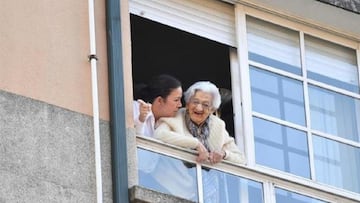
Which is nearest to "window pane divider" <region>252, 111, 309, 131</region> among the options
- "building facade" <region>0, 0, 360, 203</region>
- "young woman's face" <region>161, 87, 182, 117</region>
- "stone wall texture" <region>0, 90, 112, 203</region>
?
"building facade" <region>0, 0, 360, 203</region>

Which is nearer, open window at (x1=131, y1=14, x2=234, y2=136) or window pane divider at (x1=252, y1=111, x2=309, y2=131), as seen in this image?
window pane divider at (x1=252, y1=111, x2=309, y2=131)

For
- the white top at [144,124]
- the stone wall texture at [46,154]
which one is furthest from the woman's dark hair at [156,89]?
the stone wall texture at [46,154]

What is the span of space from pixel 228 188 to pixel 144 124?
83 cm

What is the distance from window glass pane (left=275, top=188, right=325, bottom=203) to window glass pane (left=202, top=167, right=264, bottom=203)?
160 millimetres

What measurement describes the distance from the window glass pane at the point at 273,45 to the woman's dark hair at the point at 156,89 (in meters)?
0.82

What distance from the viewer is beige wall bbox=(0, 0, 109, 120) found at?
1285cm

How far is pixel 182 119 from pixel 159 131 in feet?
1.37

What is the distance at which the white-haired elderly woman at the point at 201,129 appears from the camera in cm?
1368

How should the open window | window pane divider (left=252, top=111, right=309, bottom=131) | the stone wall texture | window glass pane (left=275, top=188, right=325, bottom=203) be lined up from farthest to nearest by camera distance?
1. the open window
2. window pane divider (left=252, top=111, right=309, bottom=131)
3. window glass pane (left=275, top=188, right=325, bottom=203)
4. the stone wall texture

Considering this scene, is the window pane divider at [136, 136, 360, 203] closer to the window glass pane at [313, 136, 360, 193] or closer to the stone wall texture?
the window glass pane at [313, 136, 360, 193]

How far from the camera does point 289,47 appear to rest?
1510 centimetres

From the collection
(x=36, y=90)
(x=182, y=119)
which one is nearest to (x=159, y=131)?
(x=182, y=119)

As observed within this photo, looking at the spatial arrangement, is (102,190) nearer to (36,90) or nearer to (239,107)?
(36,90)

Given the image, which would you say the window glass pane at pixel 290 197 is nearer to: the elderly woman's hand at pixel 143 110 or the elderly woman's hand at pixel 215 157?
the elderly woman's hand at pixel 215 157
